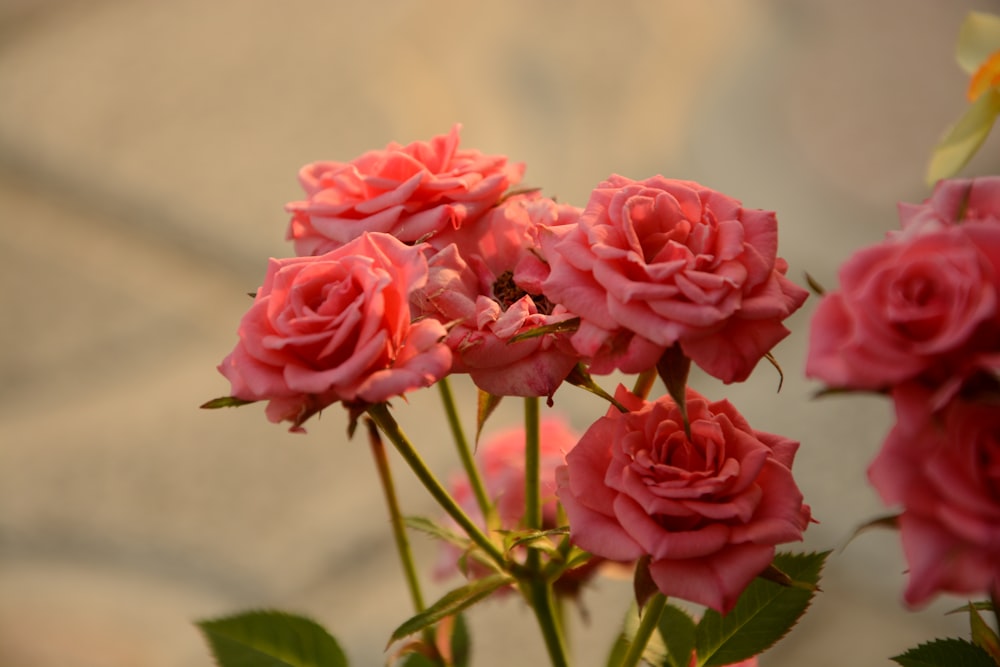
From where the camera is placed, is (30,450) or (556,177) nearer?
(30,450)

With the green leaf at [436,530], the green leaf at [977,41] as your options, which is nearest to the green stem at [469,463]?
the green leaf at [436,530]

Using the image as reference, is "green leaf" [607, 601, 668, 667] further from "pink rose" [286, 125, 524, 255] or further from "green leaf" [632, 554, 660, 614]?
"pink rose" [286, 125, 524, 255]

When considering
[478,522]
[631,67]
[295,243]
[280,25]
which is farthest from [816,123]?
[295,243]

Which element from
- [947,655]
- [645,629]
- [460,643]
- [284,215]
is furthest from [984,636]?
[284,215]

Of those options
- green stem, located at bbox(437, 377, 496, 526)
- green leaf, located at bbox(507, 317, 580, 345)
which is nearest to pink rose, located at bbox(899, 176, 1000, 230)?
green leaf, located at bbox(507, 317, 580, 345)

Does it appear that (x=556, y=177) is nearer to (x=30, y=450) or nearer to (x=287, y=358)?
(x=30, y=450)

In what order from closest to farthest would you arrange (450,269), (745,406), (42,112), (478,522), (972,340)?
(972,340) < (450,269) < (478,522) < (745,406) < (42,112)

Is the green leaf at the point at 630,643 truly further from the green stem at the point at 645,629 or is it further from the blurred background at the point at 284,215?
the blurred background at the point at 284,215
